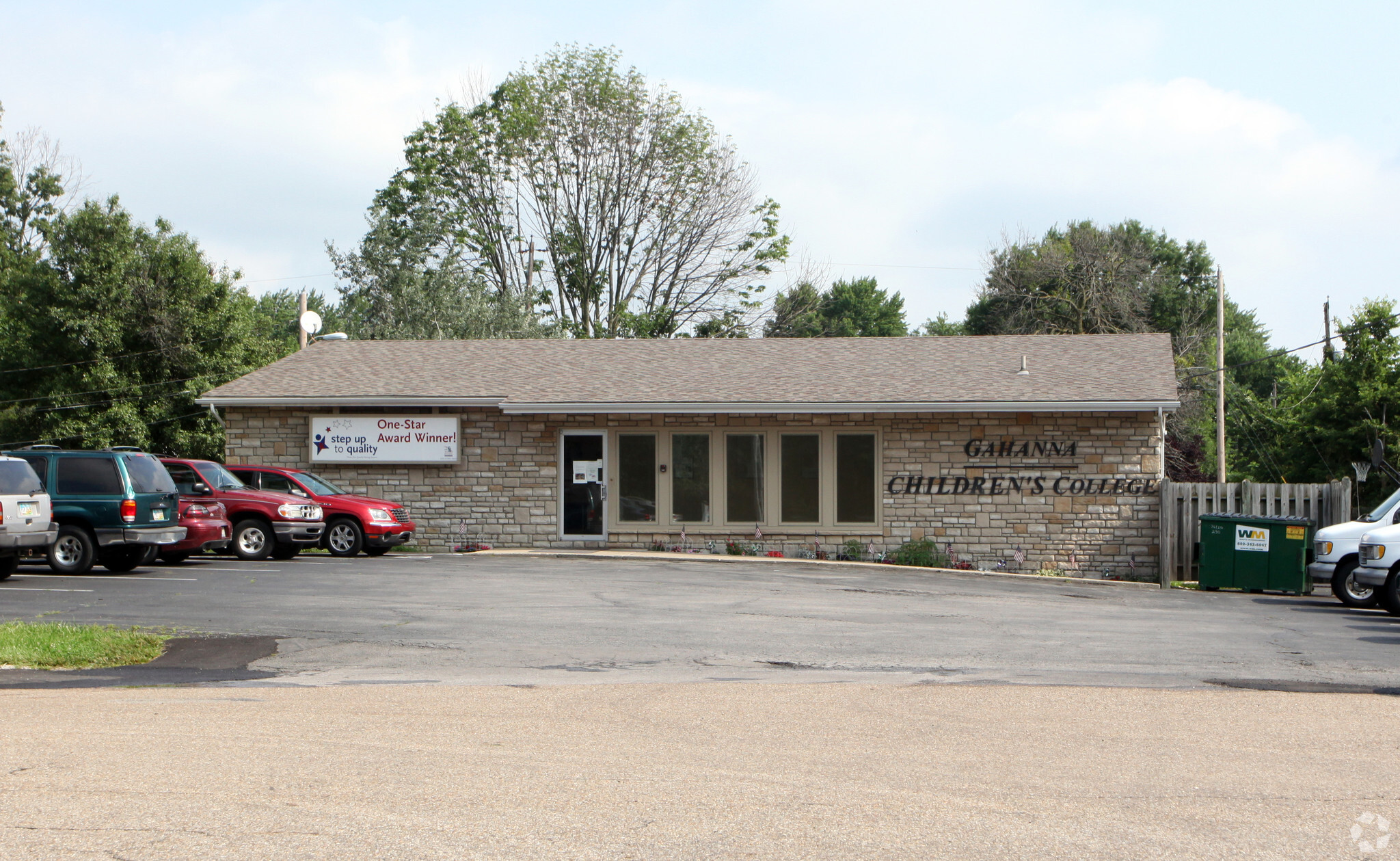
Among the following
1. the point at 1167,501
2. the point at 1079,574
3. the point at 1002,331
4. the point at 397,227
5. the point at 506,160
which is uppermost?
the point at 506,160

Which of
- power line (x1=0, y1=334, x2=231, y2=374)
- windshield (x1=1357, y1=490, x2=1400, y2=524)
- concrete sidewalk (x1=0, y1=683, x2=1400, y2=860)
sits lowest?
concrete sidewalk (x1=0, y1=683, x2=1400, y2=860)

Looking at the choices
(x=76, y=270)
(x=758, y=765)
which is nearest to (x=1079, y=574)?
(x=758, y=765)

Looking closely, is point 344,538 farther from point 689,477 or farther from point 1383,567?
point 1383,567

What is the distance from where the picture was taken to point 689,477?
76.3ft

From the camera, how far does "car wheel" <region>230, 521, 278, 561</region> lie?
66.0 feet

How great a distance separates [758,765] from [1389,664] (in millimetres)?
6984

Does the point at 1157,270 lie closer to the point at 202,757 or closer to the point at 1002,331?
the point at 1002,331

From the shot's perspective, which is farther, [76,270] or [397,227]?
[397,227]

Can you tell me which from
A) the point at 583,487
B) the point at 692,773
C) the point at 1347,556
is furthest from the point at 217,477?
the point at 1347,556

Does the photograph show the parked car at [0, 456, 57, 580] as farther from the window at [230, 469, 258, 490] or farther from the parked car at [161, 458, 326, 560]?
the window at [230, 469, 258, 490]

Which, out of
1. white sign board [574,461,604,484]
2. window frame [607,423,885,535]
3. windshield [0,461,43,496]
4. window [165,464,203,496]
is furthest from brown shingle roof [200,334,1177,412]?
windshield [0,461,43,496]

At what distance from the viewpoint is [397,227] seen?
42844 millimetres

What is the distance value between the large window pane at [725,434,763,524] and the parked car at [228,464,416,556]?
19.7 feet

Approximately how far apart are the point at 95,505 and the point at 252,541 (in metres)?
3.29
